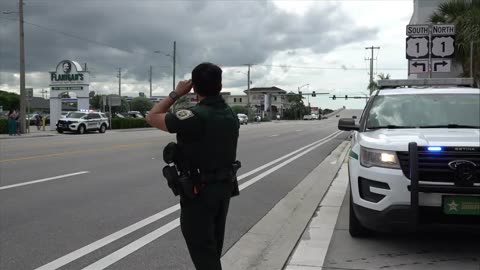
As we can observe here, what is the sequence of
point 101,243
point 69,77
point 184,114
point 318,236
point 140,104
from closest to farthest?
point 184,114 < point 101,243 < point 318,236 < point 69,77 < point 140,104

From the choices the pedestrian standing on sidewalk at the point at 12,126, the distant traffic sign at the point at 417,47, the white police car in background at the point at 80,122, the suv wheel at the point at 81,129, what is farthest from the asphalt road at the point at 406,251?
the suv wheel at the point at 81,129

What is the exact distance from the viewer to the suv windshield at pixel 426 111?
20.6 feet

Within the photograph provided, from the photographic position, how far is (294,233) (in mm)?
6582

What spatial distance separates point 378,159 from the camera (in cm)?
540

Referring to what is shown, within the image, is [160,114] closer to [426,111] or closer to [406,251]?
[406,251]

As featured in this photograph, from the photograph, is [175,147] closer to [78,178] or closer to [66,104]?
[78,178]

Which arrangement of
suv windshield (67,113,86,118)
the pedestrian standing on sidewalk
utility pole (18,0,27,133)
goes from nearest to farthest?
the pedestrian standing on sidewalk < utility pole (18,0,27,133) < suv windshield (67,113,86,118)

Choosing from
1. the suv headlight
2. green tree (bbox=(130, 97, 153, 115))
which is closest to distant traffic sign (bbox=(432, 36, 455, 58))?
the suv headlight

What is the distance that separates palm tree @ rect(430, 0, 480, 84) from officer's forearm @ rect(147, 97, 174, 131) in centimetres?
1493

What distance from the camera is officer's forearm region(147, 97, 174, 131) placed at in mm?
3363

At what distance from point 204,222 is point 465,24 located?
1712cm

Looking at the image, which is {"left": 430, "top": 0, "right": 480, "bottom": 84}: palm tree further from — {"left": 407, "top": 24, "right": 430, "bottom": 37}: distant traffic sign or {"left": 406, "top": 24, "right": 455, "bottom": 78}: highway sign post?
{"left": 407, "top": 24, "right": 430, "bottom": 37}: distant traffic sign

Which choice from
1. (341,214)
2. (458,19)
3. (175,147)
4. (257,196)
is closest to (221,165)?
(175,147)

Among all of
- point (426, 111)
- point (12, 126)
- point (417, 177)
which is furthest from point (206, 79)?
point (12, 126)
